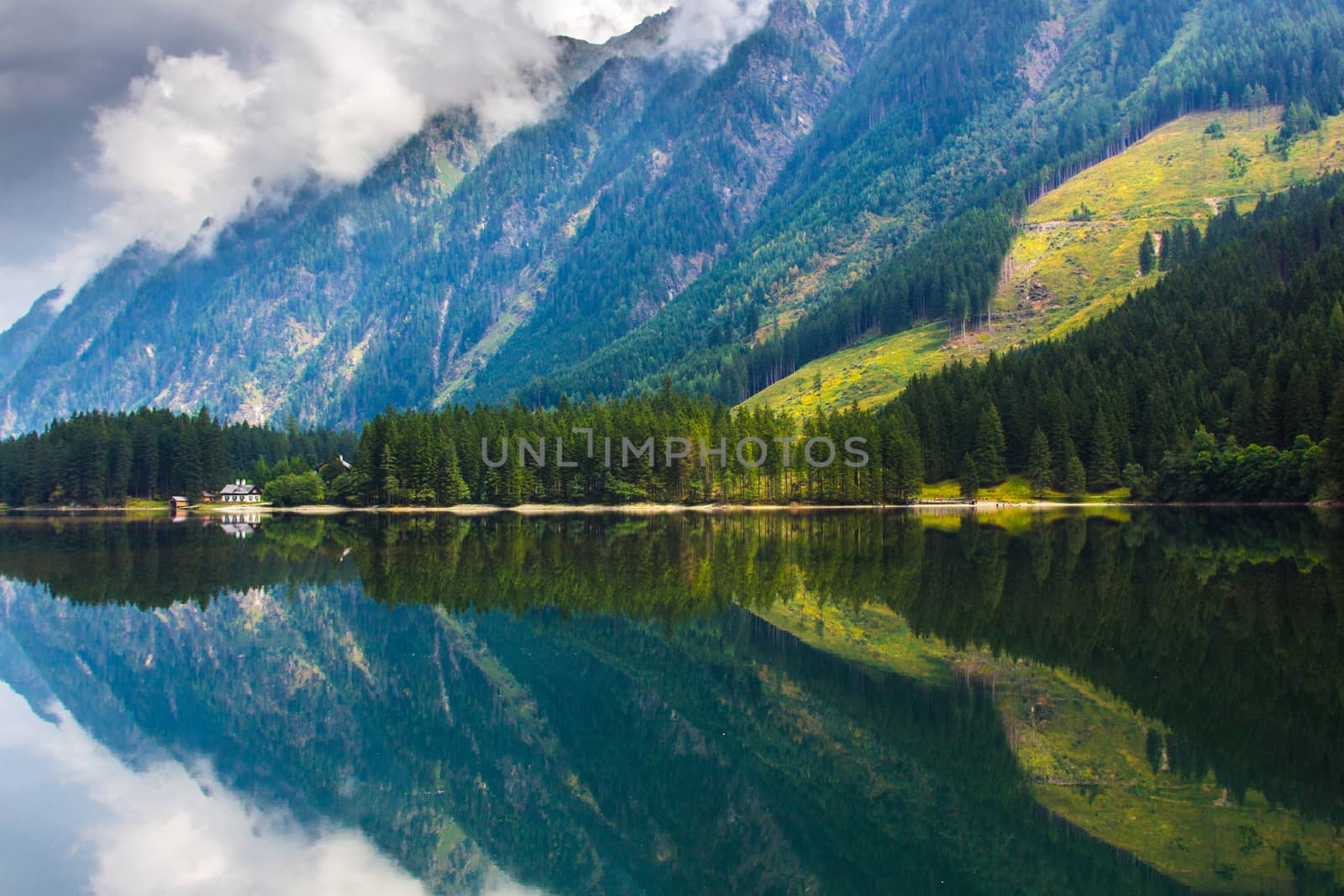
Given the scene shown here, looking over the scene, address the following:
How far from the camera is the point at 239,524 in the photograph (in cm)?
12556

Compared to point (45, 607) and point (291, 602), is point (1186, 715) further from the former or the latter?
point (45, 607)

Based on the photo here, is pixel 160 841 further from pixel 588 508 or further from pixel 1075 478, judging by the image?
pixel 1075 478

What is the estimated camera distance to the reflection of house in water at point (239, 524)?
108m

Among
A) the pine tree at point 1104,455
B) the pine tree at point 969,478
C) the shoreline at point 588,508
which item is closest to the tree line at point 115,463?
the shoreline at point 588,508

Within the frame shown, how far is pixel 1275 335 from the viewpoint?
11975 centimetres

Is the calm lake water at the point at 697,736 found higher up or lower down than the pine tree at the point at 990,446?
lower down

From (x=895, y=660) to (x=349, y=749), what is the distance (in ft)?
61.3

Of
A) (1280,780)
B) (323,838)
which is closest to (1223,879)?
(1280,780)

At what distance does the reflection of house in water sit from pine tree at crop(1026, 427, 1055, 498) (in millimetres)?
107448

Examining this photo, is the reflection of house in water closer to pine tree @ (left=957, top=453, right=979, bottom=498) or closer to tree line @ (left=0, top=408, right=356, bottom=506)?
tree line @ (left=0, top=408, right=356, bottom=506)

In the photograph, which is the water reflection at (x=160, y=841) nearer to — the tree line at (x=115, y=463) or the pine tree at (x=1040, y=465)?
the pine tree at (x=1040, y=465)

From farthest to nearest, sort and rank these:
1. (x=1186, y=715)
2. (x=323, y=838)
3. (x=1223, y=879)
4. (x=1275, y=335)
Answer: (x=1275, y=335) < (x=1186, y=715) < (x=323, y=838) < (x=1223, y=879)

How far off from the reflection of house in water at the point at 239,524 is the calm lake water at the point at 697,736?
5580 cm

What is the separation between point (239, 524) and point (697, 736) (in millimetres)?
116217
